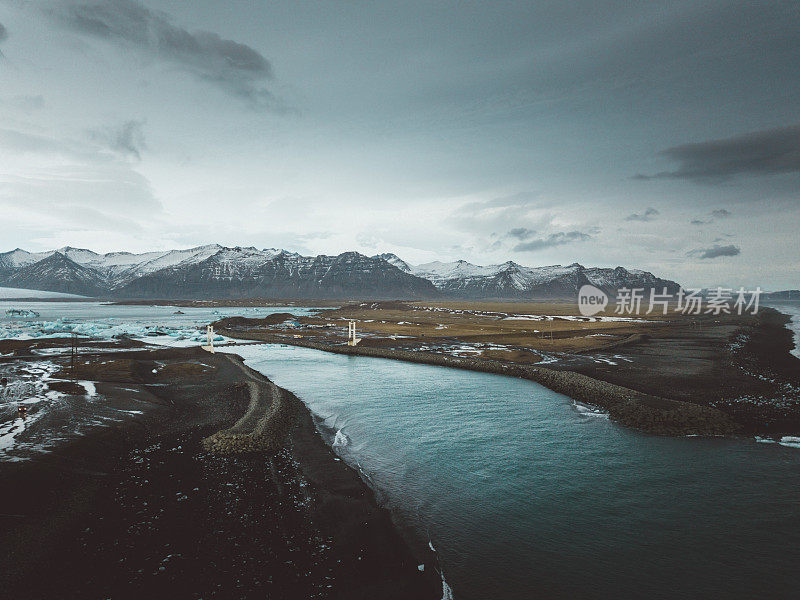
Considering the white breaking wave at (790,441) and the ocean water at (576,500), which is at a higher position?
the white breaking wave at (790,441)

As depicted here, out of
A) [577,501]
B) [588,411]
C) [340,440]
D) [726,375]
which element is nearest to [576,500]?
[577,501]

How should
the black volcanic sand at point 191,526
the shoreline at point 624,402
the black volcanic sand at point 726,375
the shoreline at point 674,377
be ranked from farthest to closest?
the black volcanic sand at point 726,375 < the shoreline at point 674,377 < the shoreline at point 624,402 < the black volcanic sand at point 191,526

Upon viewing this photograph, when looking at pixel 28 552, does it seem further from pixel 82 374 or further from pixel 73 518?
pixel 82 374

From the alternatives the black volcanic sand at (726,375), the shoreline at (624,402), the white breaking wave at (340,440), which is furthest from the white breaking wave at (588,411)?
the white breaking wave at (340,440)

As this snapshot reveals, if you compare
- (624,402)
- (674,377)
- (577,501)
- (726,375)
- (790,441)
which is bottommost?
(577,501)

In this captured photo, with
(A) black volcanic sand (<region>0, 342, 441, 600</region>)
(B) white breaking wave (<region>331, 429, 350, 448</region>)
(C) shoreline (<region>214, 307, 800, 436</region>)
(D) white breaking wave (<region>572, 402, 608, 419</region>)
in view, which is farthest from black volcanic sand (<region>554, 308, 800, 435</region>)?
(A) black volcanic sand (<region>0, 342, 441, 600</region>)

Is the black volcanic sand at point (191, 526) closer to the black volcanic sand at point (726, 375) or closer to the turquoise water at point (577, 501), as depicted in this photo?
the turquoise water at point (577, 501)

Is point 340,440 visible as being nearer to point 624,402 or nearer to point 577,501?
point 577,501
